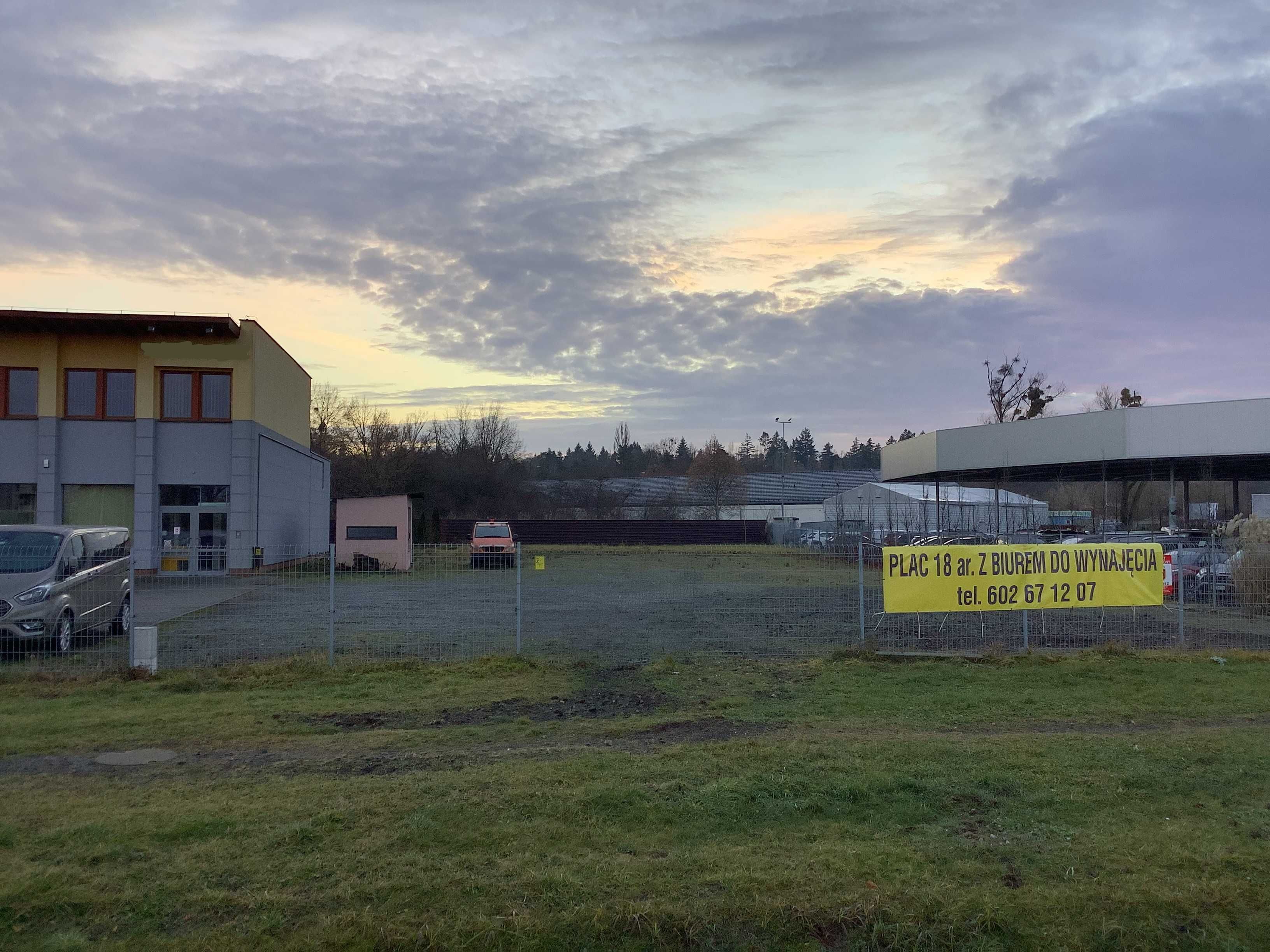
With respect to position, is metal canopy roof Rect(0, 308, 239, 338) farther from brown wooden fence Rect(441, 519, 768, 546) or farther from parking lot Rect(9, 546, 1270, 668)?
brown wooden fence Rect(441, 519, 768, 546)

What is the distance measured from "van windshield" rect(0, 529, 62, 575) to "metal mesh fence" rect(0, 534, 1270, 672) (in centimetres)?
3

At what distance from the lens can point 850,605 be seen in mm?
16719

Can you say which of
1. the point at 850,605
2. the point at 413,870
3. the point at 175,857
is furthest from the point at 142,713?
the point at 850,605

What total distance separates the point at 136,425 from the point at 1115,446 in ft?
106

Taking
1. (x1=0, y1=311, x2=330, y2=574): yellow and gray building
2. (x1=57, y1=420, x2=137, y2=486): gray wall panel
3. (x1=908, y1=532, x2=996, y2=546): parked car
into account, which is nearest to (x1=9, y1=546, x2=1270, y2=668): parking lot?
(x1=908, y1=532, x2=996, y2=546): parked car

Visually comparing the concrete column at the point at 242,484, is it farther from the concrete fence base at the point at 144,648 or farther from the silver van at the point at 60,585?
the concrete fence base at the point at 144,648

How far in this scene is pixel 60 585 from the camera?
13.0 metres

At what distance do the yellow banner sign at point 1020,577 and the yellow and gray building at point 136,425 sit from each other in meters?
23.3

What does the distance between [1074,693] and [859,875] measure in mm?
6705

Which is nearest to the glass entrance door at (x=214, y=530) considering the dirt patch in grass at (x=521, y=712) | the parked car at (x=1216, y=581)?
the dirt patch in grass at (x=521, y=712)

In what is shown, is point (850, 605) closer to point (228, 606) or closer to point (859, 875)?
point (228, 606)

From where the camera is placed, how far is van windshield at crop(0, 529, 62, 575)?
1291 centimetres

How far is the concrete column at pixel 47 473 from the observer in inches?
→ 1179

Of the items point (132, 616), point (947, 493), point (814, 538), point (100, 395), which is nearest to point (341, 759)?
point (132, 616)
